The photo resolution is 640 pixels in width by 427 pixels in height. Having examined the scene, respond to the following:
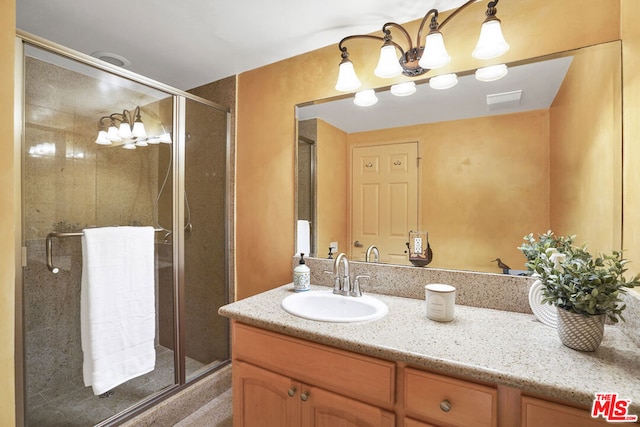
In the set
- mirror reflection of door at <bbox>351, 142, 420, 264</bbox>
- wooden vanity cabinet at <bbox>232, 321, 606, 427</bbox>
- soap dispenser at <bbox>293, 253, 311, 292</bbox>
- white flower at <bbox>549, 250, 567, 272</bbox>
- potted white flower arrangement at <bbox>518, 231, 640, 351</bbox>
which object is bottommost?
wooden vanity cabinet at <bbox>232, 321, 606, 427</bbox>

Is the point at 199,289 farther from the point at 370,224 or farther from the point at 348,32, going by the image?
the point at 348,32

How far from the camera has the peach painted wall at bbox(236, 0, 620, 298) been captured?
137 centimetres

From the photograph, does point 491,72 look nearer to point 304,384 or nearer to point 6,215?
point 304,384

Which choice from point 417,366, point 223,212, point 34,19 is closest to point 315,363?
point 417,366

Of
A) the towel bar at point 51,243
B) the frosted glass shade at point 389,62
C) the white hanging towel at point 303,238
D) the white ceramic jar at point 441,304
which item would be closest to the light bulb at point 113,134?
the towel bar at point 51,243

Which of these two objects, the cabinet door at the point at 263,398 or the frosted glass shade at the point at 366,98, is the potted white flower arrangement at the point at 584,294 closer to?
the cabinet door at the point at 263,398

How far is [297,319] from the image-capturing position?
1.15 metres

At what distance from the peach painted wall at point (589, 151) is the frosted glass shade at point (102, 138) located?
92.0 inches

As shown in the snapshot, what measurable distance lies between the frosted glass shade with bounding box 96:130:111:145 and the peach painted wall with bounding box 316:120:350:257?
4.29 feet

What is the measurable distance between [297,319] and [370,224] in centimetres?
66

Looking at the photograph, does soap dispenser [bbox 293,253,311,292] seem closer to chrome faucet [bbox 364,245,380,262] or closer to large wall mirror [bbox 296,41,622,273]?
large wall mirror [bbox 296,41,622,273]

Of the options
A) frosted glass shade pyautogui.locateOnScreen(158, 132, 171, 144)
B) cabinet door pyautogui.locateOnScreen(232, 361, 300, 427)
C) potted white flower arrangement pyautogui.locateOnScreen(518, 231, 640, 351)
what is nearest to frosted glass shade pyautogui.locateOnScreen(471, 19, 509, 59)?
potted white flower arrangement pyautogui.locateOnScreen(518, 231, 640, 351)

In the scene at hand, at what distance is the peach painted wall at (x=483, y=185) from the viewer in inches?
48.3

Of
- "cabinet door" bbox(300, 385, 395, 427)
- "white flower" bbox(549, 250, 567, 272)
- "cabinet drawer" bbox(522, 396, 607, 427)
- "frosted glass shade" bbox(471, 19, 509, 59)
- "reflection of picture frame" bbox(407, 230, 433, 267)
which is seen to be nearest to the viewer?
"cabinet drawer" bbox(522, 396, 607, 427)
